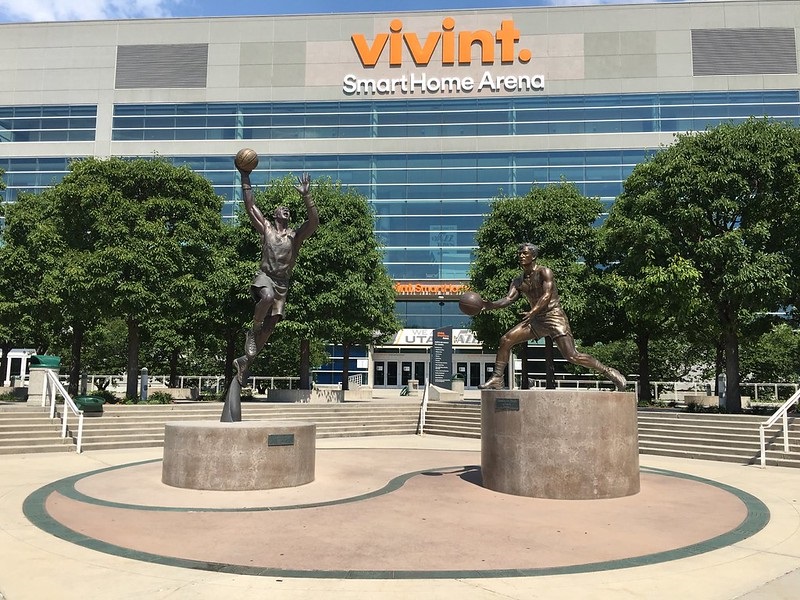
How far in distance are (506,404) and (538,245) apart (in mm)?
18530

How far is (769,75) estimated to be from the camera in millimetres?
51969

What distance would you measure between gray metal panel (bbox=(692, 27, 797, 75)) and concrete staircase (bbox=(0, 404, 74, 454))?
54.2 metres

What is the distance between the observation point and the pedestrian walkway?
507cm

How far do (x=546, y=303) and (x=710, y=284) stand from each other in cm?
1186

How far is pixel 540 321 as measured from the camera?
35.2ft

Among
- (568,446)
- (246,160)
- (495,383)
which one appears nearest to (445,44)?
(246,160)

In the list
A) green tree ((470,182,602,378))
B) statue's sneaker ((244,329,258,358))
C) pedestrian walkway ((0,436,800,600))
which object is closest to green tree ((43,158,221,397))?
green tree ((470,182,602,378))

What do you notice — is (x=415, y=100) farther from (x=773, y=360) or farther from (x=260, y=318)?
(x=260, y=318)

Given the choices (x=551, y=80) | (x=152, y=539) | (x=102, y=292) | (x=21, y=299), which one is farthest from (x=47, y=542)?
(x=551, y=80)

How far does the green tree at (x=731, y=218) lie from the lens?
1845 centimetres

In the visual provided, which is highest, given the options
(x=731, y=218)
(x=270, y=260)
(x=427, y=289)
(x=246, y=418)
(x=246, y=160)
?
(x=427, y=289)

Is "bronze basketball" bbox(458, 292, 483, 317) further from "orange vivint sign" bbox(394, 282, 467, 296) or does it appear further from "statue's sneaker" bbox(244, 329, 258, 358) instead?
"orange vivint sign" bbox(394, 282, 467, 296)

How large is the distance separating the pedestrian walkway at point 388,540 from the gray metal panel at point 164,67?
52375 mm

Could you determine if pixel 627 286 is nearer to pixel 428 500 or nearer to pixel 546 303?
pixel 546 303
